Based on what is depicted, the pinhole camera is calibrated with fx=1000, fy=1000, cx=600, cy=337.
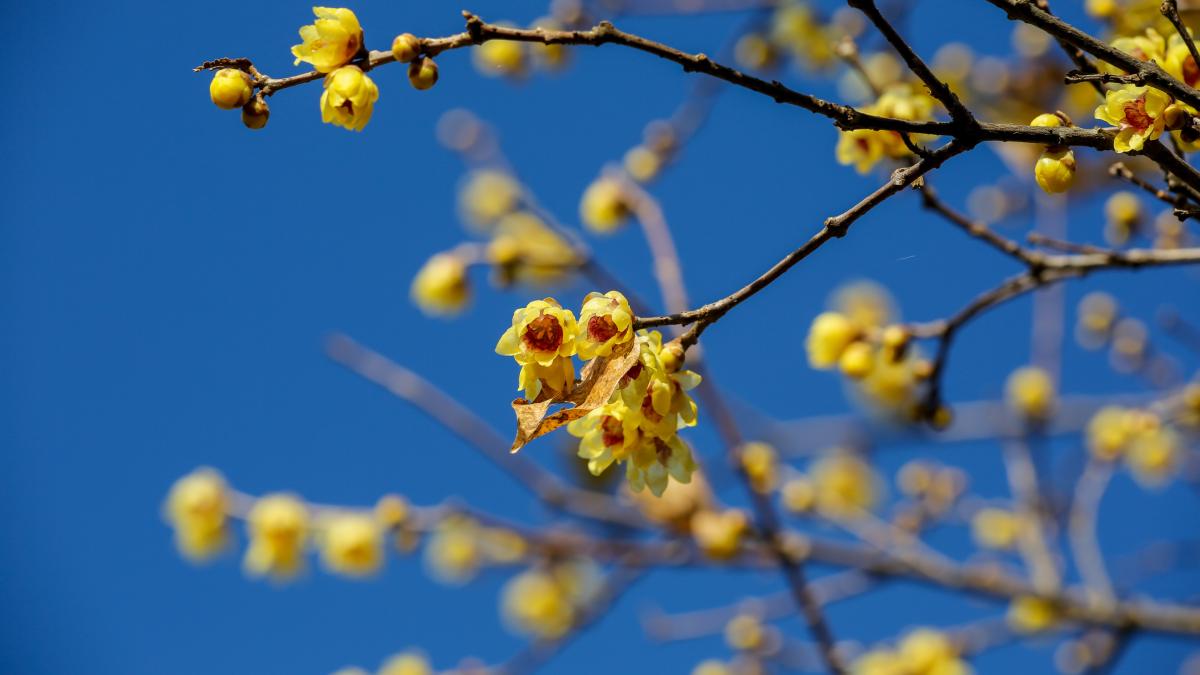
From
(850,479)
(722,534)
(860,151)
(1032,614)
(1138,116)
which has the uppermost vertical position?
(850,479)

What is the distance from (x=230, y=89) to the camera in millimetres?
1500

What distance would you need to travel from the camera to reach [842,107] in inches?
51.8

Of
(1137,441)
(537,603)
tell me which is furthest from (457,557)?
(1137,441)

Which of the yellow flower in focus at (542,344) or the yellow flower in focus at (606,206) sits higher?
the yellow flower in focus at (606,206)

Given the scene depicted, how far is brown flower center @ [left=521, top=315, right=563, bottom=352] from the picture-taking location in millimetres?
1455

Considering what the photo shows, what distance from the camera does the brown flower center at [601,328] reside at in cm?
144

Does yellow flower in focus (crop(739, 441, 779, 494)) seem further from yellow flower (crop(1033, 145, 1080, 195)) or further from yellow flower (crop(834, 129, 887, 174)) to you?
yellow flower (crop(1033, 145, 1080, 195))

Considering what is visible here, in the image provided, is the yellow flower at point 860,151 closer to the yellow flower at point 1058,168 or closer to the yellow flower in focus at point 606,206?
the yellow flower at point 1058,168

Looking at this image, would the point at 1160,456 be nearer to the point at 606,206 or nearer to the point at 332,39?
the point at 606,206

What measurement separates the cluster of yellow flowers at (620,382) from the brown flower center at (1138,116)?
2.26 feet

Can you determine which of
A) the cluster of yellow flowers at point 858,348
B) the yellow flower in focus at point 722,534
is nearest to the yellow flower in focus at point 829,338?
the cluster of yellow flowers at point 858,348

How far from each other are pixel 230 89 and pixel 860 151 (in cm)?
132

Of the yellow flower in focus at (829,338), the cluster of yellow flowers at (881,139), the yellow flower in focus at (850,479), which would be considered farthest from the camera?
the yellow flower in focus at (850,479)

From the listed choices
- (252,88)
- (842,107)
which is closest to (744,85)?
(842,107)
